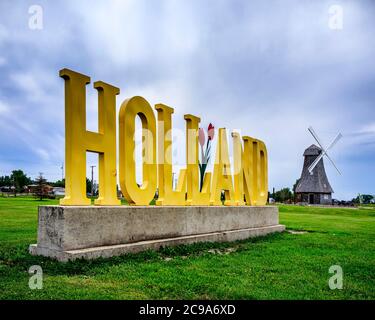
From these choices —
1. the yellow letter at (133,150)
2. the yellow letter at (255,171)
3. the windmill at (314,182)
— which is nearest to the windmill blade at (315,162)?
the windmill at (314,182)

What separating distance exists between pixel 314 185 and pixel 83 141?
64.3 metres

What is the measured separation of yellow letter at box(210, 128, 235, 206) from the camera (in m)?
13.6

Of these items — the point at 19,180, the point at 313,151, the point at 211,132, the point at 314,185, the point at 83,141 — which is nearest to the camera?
the point at 83,141

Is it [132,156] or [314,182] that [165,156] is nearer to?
[132,156]

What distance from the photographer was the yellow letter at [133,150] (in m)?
9.68

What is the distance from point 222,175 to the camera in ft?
46.8

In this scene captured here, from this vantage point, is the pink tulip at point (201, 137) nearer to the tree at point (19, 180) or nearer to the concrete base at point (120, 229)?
the concrete base at point (120, 229)

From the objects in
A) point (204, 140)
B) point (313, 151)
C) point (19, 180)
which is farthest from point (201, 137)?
point (19, 180)

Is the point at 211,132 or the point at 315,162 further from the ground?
the point at 315,162

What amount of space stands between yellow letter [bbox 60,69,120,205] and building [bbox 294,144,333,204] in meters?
62.8

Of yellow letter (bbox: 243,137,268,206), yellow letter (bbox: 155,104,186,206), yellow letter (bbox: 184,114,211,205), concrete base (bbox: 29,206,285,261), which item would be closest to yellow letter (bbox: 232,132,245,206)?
yellow letter (bbox: 243,137,268,206)

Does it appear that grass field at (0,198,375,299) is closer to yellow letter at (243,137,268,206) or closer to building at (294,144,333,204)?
yellow letter at (243,137,268,206)
